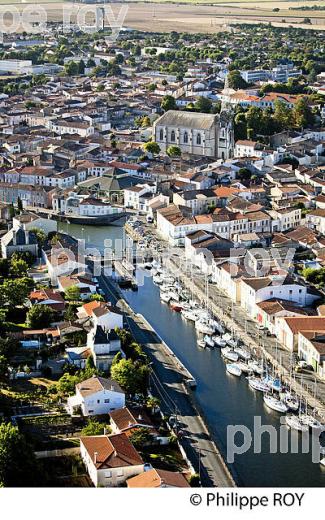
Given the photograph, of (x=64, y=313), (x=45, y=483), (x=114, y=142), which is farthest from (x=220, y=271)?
(x=114, y=142)

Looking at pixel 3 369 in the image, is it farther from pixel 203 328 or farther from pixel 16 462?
pixel 203 328

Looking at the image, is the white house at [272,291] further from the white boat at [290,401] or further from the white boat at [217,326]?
the white boat at [290,401]

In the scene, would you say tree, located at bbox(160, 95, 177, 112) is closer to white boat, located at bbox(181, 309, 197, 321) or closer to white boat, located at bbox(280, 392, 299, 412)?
Answer: white boat, located at bbox(181, 309, 197, 321)

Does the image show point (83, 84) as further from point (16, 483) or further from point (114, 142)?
point (16, 483)

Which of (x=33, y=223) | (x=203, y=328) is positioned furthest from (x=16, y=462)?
(x=33, y=223)

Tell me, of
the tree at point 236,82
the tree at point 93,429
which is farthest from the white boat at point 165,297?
the tree at point 236,82

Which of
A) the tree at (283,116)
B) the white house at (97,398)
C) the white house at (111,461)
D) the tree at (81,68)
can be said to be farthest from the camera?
the tree at (81,68)
